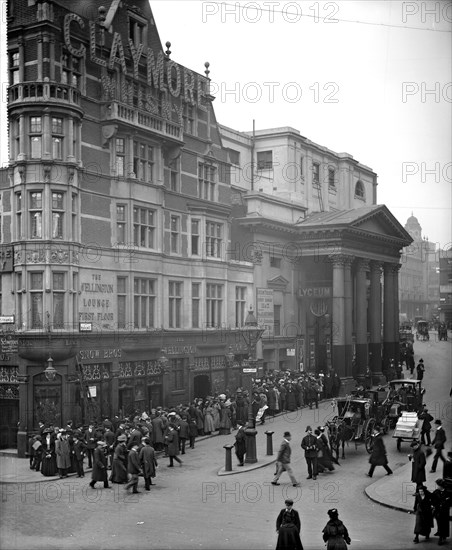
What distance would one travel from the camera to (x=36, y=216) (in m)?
31.5

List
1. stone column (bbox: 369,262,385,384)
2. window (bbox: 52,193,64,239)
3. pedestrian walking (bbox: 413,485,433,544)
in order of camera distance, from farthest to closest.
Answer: stone column (bbox: 369,262,385,384), window (bbox: 52,193,64,239), pedestrian walking (bbox: 413,485,433,544)

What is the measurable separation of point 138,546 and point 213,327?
23.9m

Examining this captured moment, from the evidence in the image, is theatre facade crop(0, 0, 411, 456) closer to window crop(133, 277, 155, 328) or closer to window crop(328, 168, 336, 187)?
window crop(133, 277, 155, 328)

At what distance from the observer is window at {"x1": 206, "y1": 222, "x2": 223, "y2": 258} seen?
136ft

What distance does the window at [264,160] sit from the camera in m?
53.7

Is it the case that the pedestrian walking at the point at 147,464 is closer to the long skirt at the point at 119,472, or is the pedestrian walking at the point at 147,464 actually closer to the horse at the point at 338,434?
the long skirt at the point at 119,472

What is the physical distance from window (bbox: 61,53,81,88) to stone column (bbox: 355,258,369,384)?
27.0 meters

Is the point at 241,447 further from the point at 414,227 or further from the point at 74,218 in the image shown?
the point at 414,227

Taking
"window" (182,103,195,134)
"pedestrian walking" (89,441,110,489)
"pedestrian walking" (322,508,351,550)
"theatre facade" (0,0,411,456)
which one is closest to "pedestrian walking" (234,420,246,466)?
"pedestrian walking" (89,441,110,489)

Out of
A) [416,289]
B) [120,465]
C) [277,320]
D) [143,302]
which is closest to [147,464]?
[120,465]

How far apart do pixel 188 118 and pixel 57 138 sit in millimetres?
10098

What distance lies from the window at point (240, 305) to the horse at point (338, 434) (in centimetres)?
1626

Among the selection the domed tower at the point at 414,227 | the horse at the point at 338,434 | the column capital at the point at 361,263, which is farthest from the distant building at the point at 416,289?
the horse at the point at 338,434

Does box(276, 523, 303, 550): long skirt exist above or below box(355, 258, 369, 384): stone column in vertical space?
below
